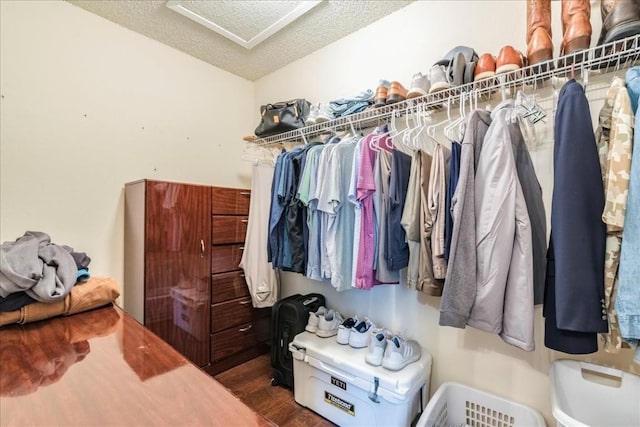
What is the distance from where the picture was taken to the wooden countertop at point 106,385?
0.64 m

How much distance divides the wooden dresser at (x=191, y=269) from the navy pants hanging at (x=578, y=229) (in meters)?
1.85

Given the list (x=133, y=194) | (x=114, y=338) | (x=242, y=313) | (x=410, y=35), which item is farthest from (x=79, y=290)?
(x=410, y=35)

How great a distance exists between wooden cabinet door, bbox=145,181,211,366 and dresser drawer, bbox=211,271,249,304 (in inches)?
1.9

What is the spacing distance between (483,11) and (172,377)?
2079 millimetres

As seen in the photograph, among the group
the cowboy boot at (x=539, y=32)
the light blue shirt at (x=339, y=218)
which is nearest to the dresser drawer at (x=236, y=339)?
the light blue shirt at (x=339, y=218)

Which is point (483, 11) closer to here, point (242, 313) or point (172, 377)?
point (172, 377)

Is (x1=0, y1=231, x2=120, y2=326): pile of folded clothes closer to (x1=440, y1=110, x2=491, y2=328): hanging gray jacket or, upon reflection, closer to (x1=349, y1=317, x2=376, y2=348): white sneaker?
(x1=349, y1=317, x2=376, y2=348): white sneaker

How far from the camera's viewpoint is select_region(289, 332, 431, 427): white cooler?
138cm

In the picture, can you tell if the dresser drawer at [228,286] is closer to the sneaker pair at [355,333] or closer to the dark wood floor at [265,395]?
the dark wood floor at [265,395]

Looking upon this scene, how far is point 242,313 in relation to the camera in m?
2.21

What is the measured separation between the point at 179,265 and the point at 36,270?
2.28ft

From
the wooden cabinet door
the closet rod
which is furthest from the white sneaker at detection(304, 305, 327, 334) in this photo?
the closet rod

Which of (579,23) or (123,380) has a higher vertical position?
(579,23)

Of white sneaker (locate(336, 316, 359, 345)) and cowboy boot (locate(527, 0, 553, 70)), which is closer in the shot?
cowboy boot (locate(527, 0, 553, 70))
